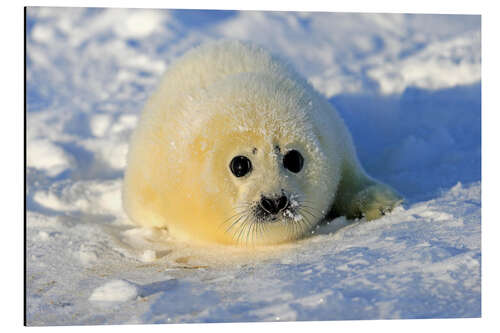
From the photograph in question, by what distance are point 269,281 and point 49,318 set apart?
90 cm

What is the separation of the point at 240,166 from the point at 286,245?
0.49 meters

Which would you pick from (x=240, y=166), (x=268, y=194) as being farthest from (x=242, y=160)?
(x=268, y=194)

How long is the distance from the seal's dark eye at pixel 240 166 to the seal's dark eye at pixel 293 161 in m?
0.19

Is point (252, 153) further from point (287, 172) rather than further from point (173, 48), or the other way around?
point (173, 48)

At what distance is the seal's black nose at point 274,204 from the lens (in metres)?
2.75

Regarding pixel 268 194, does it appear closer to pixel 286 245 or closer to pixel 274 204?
pixel 274 204

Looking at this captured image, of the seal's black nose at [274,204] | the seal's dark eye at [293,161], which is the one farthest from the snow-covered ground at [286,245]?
the seal's dark eye at [293,161]

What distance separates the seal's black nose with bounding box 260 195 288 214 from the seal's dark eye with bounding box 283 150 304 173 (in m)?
0.22

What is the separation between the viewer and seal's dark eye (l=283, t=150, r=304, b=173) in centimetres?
294

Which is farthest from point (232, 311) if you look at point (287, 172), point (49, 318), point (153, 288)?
point (287, 172)

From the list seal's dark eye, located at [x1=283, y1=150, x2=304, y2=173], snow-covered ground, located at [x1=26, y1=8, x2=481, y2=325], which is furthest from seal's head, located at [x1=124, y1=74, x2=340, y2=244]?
snow-covered ground, located at [x1=26, y1=8, x2=481, y2=325]

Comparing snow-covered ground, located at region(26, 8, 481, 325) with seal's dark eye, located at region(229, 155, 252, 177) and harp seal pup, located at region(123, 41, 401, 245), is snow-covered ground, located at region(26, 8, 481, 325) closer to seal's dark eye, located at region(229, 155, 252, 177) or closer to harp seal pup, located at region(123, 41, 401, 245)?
harp seal pup, located at region(123, 41, 401, 245)
